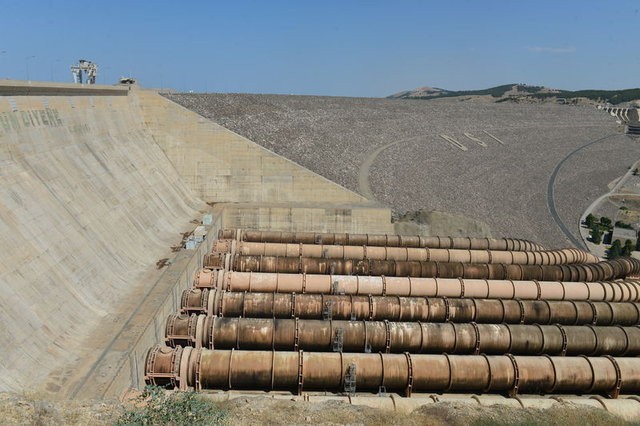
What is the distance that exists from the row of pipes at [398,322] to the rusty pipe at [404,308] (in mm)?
61

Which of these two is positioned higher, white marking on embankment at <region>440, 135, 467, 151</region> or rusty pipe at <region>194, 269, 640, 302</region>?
white marking on embankment at <region>440, 135, 467, 151</region>

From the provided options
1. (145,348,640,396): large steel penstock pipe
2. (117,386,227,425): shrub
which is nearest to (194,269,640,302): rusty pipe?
(145,348,640,396): large steel penstock pipe

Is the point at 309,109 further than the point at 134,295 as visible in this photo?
Yes

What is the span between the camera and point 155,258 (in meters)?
31.2

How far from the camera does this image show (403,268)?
30938mm

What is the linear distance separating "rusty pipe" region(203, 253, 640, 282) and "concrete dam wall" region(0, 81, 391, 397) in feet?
10.7

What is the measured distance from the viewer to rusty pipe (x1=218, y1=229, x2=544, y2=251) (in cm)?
3644

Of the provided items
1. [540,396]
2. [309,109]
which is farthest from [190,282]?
[309,109]

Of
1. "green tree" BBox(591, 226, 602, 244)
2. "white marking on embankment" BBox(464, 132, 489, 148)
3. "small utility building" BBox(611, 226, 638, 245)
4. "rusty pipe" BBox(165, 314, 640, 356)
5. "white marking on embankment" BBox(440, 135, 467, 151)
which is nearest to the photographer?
"rusty pipe" BBox(165, 314, 640, 356)

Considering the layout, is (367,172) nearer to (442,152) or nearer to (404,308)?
(442,152)

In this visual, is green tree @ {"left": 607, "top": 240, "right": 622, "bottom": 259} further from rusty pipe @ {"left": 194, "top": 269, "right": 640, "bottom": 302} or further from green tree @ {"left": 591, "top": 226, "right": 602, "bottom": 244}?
rusty pipe @ {"left": 194, "top": 269, "right": 640, "bottom": 302}

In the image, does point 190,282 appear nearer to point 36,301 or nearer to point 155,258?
point 155,258

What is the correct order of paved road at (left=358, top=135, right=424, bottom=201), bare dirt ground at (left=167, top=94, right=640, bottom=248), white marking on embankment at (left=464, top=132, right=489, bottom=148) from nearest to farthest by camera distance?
paved road at (left=358, top=135, right=424, bottom=201) → bare dirt ground at (left=167, top=94, right=640, bottom=248) → white marking on embankment at (left=464, top=132, right=489, bottom=148)

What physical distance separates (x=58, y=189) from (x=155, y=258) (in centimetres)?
743
